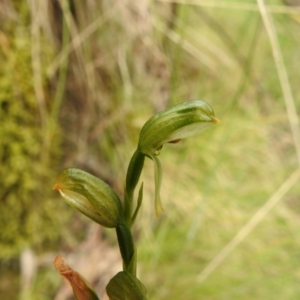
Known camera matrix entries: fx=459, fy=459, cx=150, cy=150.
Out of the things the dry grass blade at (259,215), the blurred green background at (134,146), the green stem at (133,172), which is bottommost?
the green stem at (133,172)

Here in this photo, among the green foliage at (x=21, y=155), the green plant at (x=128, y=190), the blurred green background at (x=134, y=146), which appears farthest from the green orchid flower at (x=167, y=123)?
the green foliage at (x=21, y=155)

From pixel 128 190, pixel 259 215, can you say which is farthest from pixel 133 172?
pixel 259 215

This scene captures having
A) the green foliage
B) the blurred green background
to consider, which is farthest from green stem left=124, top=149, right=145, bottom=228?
the green foliage

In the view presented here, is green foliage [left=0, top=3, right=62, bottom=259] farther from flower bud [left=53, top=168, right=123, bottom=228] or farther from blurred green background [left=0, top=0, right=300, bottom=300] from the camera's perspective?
flower bud [left=53, top=168, right=123, bottom=228]

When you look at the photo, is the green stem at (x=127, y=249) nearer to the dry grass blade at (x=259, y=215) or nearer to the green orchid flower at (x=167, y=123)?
A: the green orchid flower at (x=167, y=123)

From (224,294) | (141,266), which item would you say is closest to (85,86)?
(141,266)

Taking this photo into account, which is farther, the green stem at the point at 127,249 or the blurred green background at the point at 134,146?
the blurred green background at the point at 134,146
